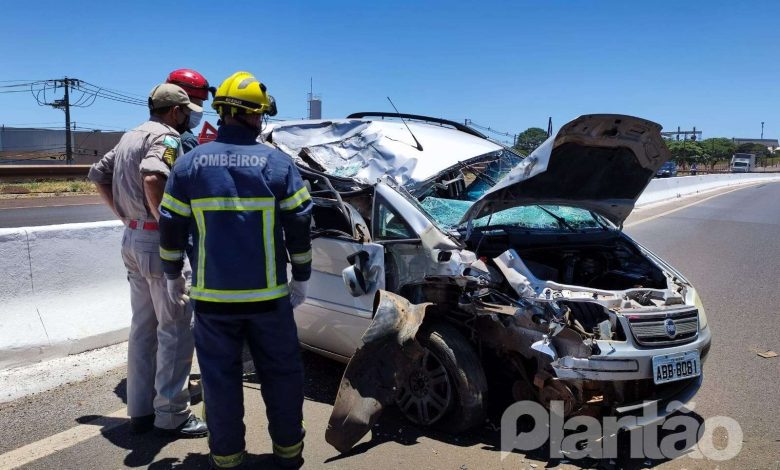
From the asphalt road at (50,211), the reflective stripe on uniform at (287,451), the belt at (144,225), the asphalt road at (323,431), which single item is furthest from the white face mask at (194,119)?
Answer: the asphalt road at (50,211)

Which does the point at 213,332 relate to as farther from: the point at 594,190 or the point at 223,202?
the point at 594,190

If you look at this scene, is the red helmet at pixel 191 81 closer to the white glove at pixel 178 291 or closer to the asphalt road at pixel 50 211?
the white glove at pixel 178 291

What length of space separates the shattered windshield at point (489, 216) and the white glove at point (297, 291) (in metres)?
1.22

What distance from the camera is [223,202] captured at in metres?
2.93

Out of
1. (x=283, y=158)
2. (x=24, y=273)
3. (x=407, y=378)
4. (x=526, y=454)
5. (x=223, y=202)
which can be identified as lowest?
(x=526, y=454)

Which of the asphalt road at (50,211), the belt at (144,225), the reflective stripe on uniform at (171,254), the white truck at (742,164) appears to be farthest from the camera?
the white truck at (742,164)

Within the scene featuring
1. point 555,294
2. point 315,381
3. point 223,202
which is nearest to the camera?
point 223,202

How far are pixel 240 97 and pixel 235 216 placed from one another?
0.60 meters

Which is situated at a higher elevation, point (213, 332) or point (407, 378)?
point (213, 332)

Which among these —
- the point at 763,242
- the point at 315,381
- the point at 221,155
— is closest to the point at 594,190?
the point at 315,381

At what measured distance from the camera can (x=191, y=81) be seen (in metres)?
4.09

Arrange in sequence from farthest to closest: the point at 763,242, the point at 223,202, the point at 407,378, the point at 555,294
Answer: the point at 763,242, the point at 407,378, the point at 555,294, the point at 223,202

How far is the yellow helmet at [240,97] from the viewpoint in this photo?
10.1 ft

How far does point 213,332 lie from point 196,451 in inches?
36.7
